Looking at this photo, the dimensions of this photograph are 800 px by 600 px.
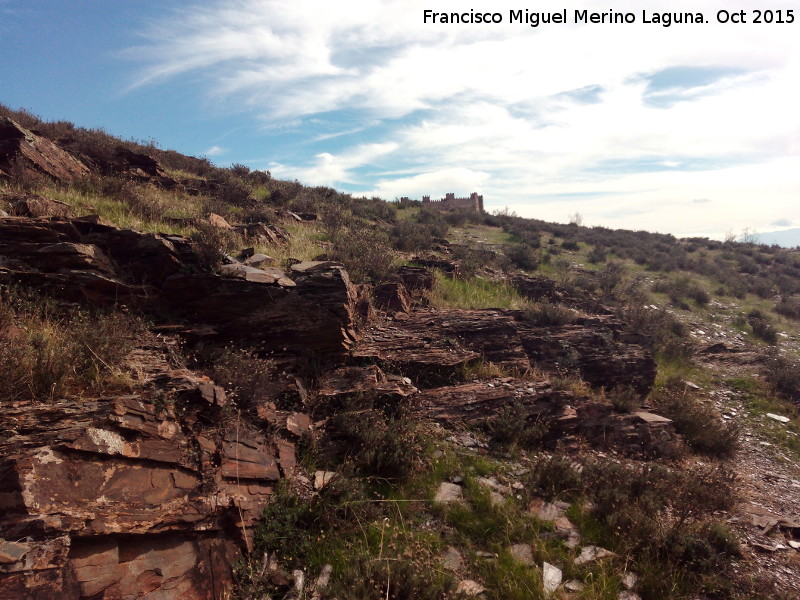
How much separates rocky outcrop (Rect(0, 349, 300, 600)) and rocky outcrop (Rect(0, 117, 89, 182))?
7.99 m

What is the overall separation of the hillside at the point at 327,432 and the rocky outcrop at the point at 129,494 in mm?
17

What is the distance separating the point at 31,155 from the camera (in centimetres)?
962

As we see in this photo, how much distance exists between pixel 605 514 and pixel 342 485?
11.6ft

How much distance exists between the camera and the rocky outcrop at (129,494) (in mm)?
2871

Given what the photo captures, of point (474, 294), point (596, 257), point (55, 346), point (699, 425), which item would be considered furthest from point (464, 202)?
point (55, 346)

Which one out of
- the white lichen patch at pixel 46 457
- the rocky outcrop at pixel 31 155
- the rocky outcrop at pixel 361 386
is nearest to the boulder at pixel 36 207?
the rocky outcrop at pixel 31 155

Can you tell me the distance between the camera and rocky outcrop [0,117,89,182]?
9.10 meters

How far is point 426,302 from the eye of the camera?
416 inches

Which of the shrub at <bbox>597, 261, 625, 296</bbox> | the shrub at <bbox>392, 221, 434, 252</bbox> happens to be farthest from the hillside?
the shrub at <bbox>597, 261, 625, 296</bbox>

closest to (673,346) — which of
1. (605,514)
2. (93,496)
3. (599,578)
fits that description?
(605,514)

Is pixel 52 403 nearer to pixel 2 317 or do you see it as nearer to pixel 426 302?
pixel 2 317

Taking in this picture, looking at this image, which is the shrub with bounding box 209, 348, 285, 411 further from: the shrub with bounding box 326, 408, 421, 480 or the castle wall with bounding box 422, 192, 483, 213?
the castle wall with bounding box 422, 192, 483, 213

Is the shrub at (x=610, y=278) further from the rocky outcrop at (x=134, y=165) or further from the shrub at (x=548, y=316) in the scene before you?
the rocky outcrop at (x=134, y=165)

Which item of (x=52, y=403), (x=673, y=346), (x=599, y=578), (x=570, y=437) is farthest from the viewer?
(x=673, y=346)
